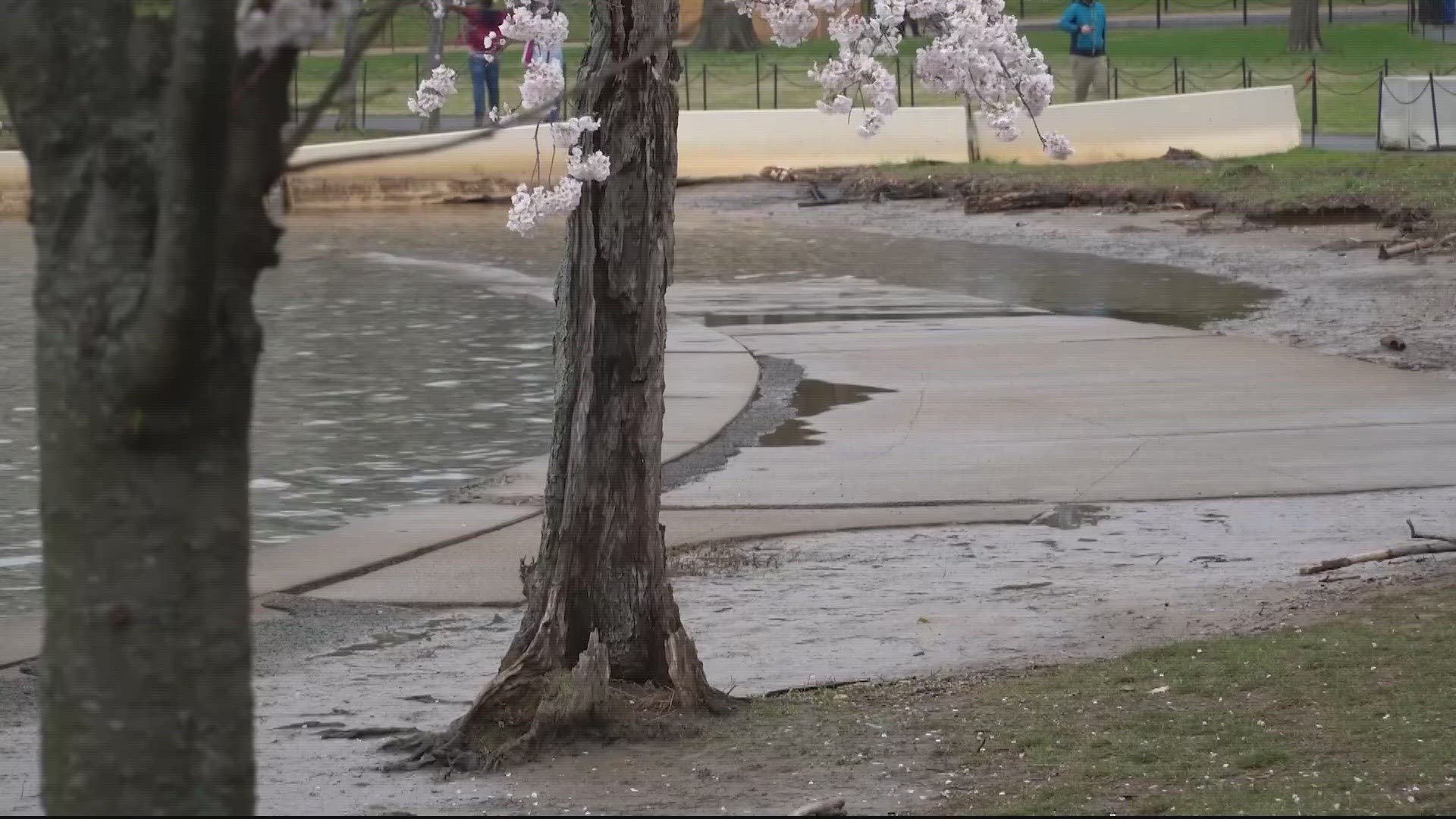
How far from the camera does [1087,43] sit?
93.0 feet

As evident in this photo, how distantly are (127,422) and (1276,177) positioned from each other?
835 inches

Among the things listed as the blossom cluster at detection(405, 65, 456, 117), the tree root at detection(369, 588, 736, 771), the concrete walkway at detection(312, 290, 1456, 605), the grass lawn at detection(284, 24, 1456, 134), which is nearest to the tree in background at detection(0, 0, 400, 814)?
the tree root at detection(369, 588, 736, 771)

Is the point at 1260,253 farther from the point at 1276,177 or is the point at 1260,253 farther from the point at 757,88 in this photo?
the point at 757,88

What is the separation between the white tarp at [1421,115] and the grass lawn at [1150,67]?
16.9 ft

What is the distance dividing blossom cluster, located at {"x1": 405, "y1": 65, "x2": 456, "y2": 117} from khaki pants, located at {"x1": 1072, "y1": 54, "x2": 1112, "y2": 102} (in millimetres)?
21417

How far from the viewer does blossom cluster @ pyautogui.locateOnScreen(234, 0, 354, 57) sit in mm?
2949

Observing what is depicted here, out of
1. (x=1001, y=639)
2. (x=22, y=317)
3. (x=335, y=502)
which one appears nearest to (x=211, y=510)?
(x=1001, y=639)

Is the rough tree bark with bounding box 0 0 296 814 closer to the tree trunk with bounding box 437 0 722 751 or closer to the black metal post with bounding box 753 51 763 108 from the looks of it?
the tree trunk with bounding box 437 0 722 751

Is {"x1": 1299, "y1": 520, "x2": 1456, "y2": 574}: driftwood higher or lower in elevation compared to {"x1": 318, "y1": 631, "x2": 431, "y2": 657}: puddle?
higher

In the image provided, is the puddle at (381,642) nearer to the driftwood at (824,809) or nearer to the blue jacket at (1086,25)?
the driftwood at (824,809)

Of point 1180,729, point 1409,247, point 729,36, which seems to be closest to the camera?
point 1180,729

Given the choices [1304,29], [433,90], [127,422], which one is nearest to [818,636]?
[433,90]

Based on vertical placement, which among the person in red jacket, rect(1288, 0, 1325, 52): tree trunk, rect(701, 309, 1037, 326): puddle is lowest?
rect(701, 309, 1037, 326): puddle

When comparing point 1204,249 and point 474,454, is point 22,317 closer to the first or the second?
point 474,454
